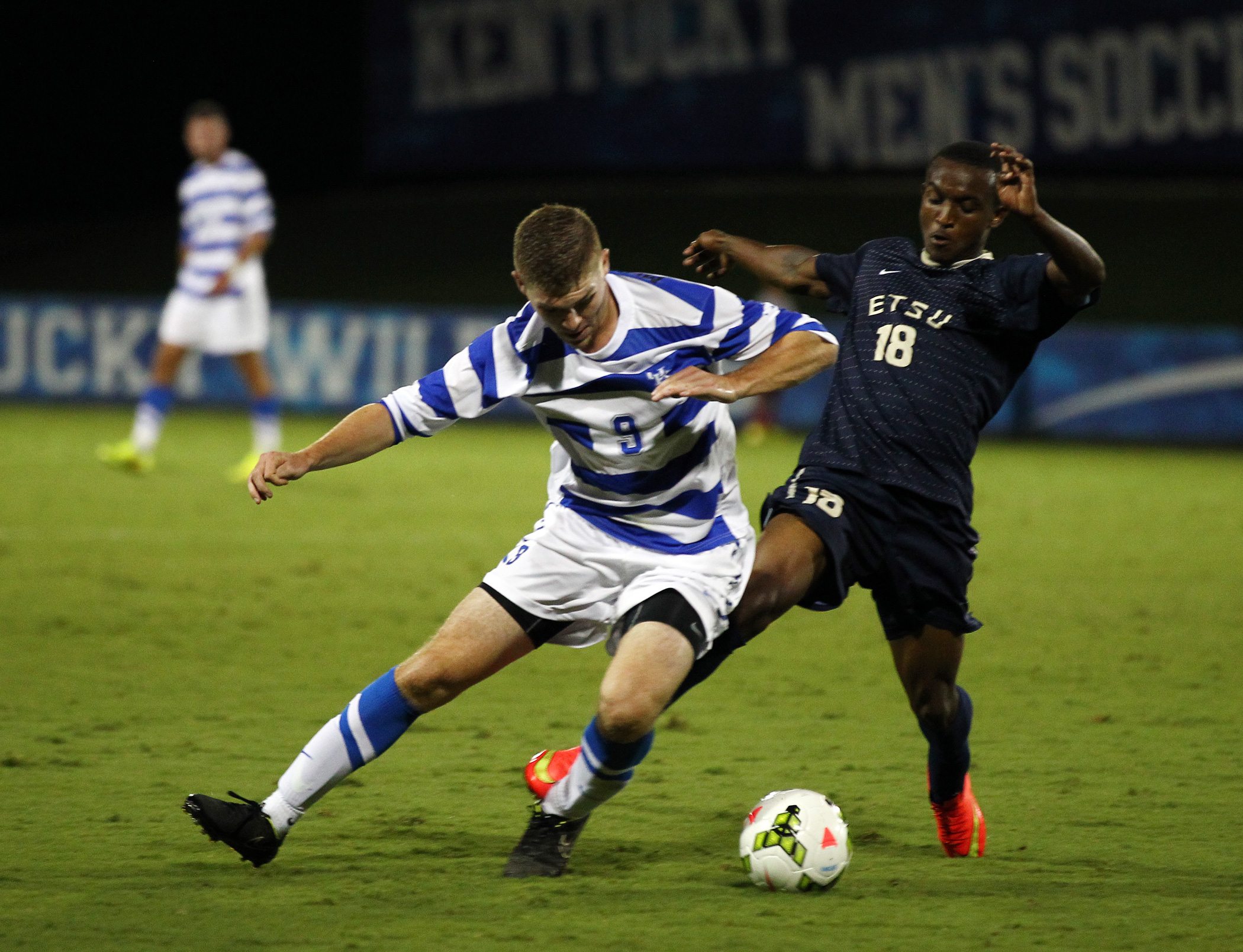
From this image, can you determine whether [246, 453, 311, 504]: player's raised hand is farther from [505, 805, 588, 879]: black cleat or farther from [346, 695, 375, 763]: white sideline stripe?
[505, 805, 588, 879]: black cleat

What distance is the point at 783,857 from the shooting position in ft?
12.8

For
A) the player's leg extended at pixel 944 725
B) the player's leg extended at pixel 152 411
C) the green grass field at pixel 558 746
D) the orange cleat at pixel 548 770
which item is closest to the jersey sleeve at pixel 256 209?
the player's leg extended at pixel 152 411

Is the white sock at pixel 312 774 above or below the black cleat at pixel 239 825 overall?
above

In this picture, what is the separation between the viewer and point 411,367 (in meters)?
15.4

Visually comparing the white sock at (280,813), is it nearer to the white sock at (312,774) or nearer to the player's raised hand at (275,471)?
the white sock at (312,774)

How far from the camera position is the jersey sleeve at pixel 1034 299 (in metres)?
4.08

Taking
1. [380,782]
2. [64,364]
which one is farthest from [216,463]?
[380,782]

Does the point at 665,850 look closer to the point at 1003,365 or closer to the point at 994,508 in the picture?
the point at 1003,365

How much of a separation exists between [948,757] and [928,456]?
0.76m

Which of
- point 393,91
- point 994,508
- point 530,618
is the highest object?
point 393,91

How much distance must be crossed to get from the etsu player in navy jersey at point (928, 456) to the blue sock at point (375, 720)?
677 millimetres

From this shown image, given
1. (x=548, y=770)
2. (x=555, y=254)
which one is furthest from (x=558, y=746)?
(x=555, y=254)

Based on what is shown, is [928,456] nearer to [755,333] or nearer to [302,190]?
[755,333]

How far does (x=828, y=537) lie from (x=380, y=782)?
1.65m
